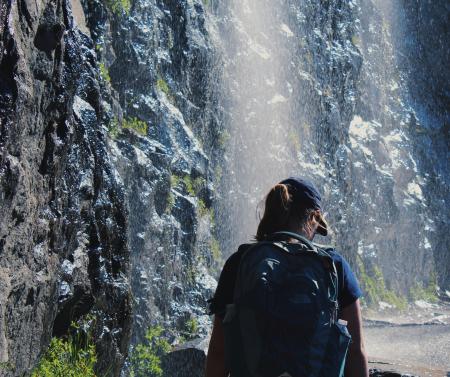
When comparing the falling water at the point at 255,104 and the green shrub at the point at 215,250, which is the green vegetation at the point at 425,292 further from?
the green shrub at the point at 215,250

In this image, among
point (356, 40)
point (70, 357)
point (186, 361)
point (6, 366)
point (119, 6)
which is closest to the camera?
point (6, 366)

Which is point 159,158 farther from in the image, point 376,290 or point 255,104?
point 376,290

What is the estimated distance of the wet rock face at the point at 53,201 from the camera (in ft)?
15.6

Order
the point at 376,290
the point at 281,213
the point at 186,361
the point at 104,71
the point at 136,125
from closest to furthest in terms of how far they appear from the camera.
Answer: the point at 281,213 → the point at 186,361 → the point at 104,71 → the point at 136,125 → the point at 376,290

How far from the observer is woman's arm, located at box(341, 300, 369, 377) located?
2678 millimetres

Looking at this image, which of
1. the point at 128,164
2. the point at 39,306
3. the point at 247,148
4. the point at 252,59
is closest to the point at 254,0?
the point at 252,59

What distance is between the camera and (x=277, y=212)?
111 inches

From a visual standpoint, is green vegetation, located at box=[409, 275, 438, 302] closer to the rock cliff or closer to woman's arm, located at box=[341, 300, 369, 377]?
the rock cliff

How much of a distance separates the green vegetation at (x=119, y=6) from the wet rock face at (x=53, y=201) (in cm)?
578

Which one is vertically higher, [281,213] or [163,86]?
[163,86]

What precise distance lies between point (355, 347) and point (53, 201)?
3.83 metres

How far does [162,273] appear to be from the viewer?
13.3 meters

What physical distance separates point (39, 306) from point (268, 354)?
3.50 meters

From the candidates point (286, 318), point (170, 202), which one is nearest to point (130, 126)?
point (170, 202)
